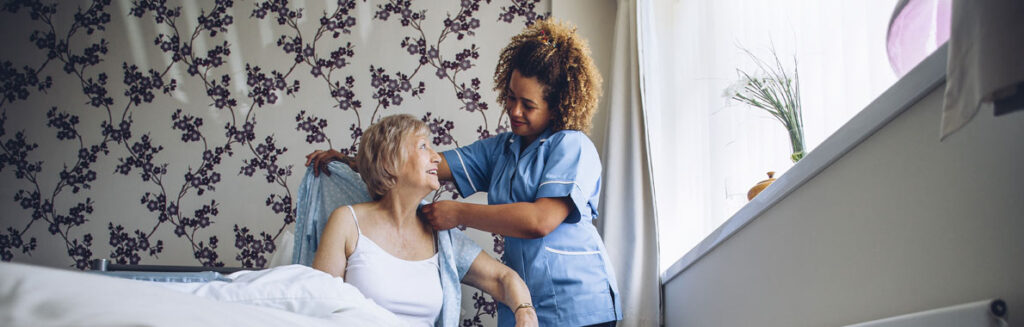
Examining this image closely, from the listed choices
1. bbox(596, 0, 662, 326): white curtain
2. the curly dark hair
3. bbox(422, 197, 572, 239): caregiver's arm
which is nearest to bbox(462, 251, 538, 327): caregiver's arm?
bbox(422, 197, 572, 239): caregiver's arm

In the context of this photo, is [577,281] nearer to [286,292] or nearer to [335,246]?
[335,246]

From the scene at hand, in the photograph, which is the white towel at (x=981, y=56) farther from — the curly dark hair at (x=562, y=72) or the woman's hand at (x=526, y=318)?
the curly dark hair at (x=562, y=72)

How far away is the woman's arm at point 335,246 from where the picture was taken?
1.69m

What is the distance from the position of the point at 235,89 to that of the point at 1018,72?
283 cm

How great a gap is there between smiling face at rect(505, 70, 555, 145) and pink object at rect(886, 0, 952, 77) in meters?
1.08

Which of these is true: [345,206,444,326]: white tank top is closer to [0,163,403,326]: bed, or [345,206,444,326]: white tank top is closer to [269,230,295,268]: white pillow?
[0,163,403,326]: bed

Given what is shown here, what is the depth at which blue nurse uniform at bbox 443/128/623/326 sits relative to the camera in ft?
5.99

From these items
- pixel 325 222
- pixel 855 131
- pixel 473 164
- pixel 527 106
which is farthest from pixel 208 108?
pixel 855 131

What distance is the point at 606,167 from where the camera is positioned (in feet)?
8.10

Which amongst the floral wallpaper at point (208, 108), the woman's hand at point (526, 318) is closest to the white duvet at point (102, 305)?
the woman's hand at point (526, 318)

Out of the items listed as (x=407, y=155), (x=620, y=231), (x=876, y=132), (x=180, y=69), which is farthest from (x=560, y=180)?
(x=180, y=69)

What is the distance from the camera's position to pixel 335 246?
1.72 metres

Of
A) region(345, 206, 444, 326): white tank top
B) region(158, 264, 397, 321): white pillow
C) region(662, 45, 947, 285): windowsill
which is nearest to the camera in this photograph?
region(662, 45, 947, 285): windowsill

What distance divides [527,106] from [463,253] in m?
0.48
